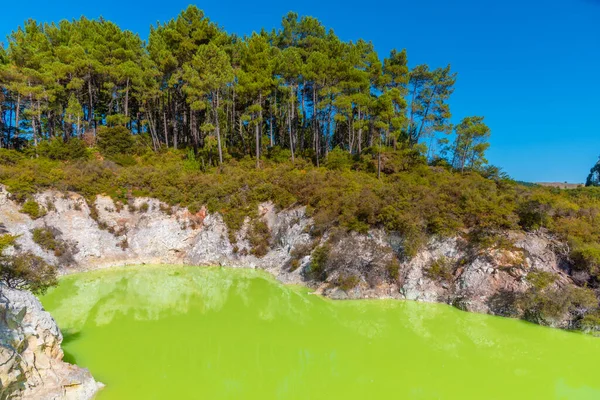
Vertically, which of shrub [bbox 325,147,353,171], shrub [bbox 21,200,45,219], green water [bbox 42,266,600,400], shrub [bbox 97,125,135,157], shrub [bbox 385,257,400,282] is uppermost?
shrub [bbox 97,125,135,157]

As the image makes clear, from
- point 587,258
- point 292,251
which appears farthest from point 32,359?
point 587,258

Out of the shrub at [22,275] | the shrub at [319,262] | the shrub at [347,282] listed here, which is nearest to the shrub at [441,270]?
the shrub at [347,282]

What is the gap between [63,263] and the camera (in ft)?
69.0

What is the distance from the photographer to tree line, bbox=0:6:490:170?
101ft

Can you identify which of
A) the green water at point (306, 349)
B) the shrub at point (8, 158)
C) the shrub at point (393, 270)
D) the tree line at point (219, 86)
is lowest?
the green water at point (306, 349)

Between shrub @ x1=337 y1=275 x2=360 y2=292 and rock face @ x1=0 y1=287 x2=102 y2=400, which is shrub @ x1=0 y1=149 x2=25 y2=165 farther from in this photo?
shrub @ x1=337 y1=275 x2=360 y2=292

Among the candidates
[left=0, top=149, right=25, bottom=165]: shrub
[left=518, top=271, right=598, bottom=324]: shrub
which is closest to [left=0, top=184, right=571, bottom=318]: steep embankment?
[left=518, top=271, right=598, bottom=324]: shrub

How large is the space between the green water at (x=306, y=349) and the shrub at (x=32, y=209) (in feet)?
23.2

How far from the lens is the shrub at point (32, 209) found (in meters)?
22.0

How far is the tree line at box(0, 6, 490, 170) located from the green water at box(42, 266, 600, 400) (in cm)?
1634

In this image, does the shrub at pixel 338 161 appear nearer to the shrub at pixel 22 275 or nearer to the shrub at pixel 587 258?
the shrub at pixel 587 258

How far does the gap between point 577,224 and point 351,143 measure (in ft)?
70.8

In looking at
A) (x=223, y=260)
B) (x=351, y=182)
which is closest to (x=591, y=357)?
(x=351, y=182)

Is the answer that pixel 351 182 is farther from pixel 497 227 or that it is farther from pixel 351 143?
pixel 351 143
